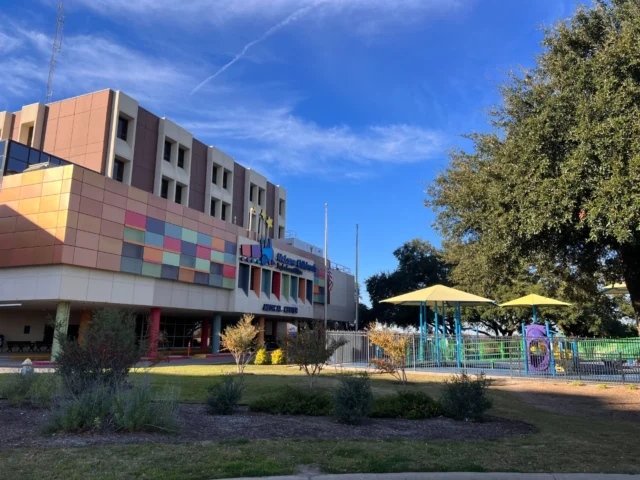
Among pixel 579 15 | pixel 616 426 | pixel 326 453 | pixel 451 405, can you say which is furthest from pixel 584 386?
pixel 326 453

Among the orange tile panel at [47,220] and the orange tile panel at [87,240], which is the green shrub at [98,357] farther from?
the orange tile panel at [47,220]

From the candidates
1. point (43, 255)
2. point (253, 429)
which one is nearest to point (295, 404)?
point (253, 429)

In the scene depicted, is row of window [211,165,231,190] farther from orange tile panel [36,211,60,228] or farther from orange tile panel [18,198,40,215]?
orange tile panel [36,211,60,228]

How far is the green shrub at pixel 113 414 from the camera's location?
7.25 metres

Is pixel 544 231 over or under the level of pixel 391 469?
over

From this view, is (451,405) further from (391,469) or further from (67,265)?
(67,265)

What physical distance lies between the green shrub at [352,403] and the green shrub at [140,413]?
291 centimetres

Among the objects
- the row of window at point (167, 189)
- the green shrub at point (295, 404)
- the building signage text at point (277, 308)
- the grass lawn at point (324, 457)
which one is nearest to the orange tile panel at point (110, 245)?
the row of window at point (167, 189)

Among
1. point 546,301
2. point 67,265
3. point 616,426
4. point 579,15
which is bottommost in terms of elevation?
point 616,426

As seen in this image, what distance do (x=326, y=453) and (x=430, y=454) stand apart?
4.61 feet

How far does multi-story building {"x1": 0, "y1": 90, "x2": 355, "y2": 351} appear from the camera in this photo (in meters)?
27.0

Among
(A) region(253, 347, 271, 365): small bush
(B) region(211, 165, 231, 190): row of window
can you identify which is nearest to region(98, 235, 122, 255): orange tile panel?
(A) region(253, 347, 271, 365): small bush

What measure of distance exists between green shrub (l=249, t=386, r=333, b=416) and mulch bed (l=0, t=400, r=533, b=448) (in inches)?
13.0

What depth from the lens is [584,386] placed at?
1641cm
